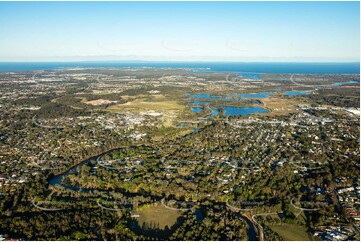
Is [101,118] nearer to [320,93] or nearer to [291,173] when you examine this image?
[291,173]

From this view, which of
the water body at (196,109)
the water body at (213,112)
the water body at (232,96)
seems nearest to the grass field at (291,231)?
the water body at (213,112)

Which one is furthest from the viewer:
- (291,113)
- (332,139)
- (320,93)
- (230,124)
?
(320,93)

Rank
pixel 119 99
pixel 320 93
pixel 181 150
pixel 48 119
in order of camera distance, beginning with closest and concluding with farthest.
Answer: pixel 181 150, pixel 48 119, pixel 119 99, pixel 320 93

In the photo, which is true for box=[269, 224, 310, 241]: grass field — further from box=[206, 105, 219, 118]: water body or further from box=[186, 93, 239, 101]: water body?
box=[186, 93, 239, 101]: water body

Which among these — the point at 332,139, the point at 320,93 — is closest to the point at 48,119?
the point at 332,139

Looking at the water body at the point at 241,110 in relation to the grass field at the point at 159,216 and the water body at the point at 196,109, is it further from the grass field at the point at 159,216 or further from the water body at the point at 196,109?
the grass field at the point at 159,216

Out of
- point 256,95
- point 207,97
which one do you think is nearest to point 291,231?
point 207,97

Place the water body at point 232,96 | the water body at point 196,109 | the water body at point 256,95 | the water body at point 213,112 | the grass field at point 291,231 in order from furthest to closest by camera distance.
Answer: the water body at point 256,95 → the water body at point 232,96 → the water body at point 196,109 → the water body at point 213,112 → the grass field at point 291,231
